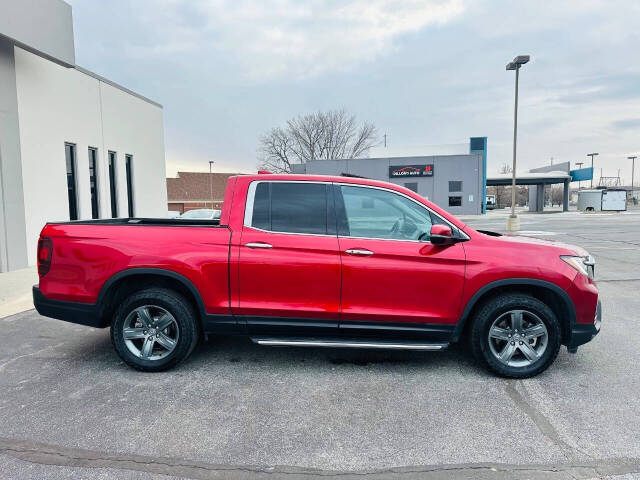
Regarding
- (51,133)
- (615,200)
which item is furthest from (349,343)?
(615,200)

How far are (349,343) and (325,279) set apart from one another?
2.05ft

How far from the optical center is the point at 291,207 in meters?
4.07

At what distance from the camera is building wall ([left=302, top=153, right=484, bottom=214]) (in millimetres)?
44594

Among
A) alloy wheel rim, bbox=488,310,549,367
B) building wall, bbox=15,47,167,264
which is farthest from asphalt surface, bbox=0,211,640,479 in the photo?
building wall, bbox=15,47,167,264

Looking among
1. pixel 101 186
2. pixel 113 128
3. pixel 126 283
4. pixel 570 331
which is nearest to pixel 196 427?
pixel 126 283

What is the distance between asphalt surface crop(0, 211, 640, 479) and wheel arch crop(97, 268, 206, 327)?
63 centimetres

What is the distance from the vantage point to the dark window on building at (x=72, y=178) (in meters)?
12.0

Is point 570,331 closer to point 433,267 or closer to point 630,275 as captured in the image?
point 433,267

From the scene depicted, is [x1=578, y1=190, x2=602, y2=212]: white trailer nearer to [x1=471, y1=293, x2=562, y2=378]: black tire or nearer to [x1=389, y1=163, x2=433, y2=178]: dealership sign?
[x1=389, y1=163, x2=433, y2=178]: dealership sign

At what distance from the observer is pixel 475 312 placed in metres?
4.00

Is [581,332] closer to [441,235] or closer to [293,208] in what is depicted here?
[441,235]

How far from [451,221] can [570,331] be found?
149 cm

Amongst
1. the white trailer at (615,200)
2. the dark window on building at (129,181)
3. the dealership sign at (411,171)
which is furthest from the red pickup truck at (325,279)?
the white trailer at (615,200)

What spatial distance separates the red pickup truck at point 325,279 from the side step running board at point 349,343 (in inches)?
0.5
